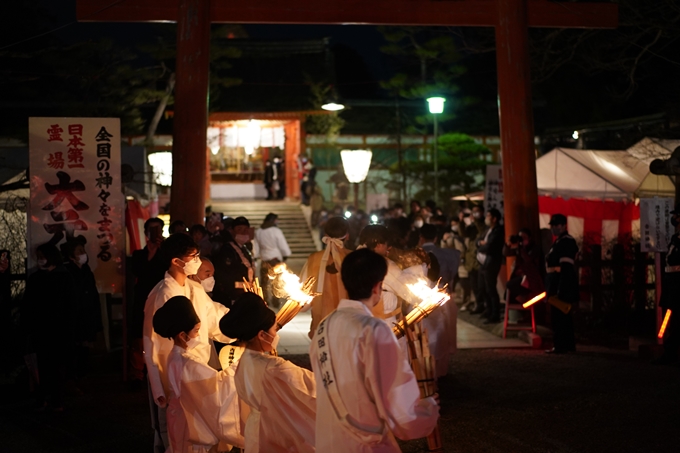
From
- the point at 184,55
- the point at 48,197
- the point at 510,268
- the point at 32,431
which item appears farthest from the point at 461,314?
the point at 32,431

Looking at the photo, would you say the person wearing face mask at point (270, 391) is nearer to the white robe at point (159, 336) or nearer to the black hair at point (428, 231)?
the white robe at point (159, 336)

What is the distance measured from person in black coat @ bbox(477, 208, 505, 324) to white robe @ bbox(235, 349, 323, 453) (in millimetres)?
9326

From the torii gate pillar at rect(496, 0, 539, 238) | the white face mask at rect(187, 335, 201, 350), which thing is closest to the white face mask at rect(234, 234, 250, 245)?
the white face mask at rect(187, 335, 201, 350)

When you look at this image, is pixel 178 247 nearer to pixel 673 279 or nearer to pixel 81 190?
Result: pixel 81 190

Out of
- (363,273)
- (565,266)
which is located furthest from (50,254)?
(565,266)

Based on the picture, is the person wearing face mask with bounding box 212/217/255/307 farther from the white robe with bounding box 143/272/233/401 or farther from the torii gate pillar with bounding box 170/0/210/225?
the torii gate pillar with bounding box 170/0/210/225

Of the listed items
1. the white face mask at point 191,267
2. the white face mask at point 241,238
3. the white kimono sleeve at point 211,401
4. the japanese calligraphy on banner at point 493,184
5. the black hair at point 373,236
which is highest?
the japanese calligraphy on banner at point 493,184

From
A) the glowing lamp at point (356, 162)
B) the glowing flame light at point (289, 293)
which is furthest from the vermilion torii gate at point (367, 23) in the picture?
the glowing flame light at point (289, 293)

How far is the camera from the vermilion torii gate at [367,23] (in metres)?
12.0

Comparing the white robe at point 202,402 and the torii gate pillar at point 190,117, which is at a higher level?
the torii gate pillar at point 190,117

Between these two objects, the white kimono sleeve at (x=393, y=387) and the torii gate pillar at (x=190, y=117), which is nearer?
the white kimono sleeve at (x=393, y=387)

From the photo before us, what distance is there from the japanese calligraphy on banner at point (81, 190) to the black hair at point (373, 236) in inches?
156

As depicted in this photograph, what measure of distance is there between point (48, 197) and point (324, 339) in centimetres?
665

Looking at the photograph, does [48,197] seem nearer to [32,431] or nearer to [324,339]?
[32,431]
